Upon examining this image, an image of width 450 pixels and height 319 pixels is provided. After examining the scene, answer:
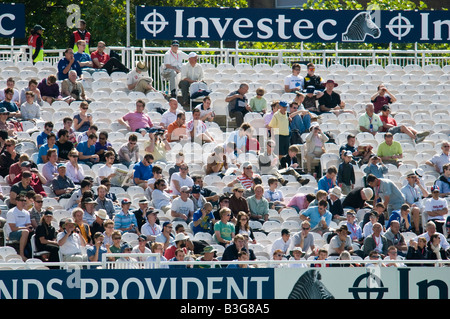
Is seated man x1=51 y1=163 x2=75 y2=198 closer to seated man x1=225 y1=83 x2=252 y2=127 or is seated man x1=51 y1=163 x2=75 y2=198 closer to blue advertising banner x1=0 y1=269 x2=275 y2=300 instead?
blue advertising banner x1=0 y1=269 x2=275 y2=300

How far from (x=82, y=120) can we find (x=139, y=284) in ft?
17.6

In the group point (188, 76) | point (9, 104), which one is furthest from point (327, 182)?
point (9, 104)

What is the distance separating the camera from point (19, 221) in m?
15.1

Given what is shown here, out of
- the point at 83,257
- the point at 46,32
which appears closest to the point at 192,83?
the point at 83,257

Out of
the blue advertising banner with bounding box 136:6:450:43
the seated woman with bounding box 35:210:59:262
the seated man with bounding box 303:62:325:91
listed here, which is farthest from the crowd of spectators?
the blue advertising banner with bounding box 136:6:450:43

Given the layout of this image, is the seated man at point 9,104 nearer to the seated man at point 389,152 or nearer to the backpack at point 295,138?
the backpack at point 295,138

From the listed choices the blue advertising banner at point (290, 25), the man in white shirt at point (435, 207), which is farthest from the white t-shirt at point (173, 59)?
the man in white shirt at point (435, 207)

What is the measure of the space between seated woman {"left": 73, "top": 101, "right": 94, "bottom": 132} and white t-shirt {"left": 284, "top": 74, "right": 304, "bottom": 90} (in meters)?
4.24

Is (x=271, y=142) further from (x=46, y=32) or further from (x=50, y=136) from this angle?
(x=46, y=32)

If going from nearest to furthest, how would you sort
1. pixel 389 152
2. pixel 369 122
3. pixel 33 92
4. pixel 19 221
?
pixel 19 221 < pixel 389 152 < pixel 33 92 < pixel 369 122

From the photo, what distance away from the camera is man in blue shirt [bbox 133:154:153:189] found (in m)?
16.7

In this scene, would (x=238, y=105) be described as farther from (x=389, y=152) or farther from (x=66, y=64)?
(x=66, y=64)

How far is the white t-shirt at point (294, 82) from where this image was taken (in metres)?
20.3

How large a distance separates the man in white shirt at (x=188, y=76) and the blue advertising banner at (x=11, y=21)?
367cm
